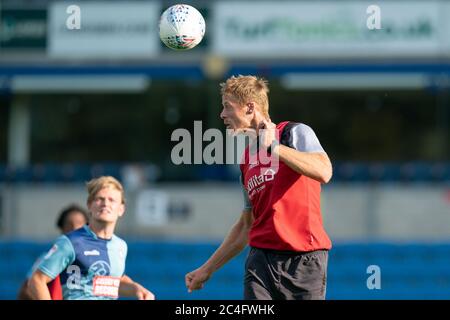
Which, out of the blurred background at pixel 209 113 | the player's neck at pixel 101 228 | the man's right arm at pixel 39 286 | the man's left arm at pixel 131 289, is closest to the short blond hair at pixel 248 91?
the player's neck at pixel 101 228

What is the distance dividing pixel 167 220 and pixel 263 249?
13052 millimetres

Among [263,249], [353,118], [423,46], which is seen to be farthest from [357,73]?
[263,249]

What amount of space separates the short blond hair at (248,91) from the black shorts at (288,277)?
85 centimetres

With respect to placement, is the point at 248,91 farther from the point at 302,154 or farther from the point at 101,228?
the point at 101,228

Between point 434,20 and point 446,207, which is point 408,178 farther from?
point 434,20

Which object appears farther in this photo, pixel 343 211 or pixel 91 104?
pixel 91 104

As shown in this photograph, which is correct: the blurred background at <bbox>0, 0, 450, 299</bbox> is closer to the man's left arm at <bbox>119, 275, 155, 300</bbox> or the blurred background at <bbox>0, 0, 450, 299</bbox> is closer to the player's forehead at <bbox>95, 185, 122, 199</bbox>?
the man's left arm at <bbox>119, 275, 155, 300</bbox>

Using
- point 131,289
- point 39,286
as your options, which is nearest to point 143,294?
point 131,289

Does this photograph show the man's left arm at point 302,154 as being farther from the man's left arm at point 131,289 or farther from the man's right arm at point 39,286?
the man's right arm at point 39,286

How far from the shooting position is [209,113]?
2319 cm

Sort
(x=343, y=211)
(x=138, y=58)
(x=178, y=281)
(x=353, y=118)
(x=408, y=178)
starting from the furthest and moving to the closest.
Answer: (x=353, y=118), (x=138, y=58), (x=408, y=178), (x=343, y=211), (x=178, y=281)

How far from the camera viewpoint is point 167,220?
18812 mm

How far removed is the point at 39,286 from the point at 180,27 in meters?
1.95

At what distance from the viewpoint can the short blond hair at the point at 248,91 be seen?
18.8ft
